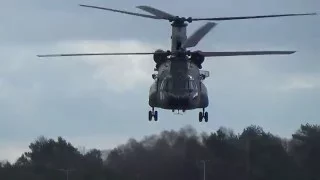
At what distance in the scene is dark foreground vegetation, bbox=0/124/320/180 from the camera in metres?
107

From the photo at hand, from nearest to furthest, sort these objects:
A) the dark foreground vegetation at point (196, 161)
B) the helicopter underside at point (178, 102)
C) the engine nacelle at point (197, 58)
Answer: the helicopter underside at point (178, 102), the engine nacelle at point (197, 58), the dark foreground vegetation at point (196, 161)

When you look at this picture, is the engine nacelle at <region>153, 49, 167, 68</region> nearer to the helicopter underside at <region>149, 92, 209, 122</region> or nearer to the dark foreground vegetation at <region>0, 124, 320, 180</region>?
the helicopter underside at <region>149, 92, 209, 122</region>

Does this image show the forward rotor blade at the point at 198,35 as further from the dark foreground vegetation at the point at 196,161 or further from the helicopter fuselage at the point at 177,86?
the dark foreground vegetation at the point at 196,161

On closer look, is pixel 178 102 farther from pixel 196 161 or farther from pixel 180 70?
pixel 196 161

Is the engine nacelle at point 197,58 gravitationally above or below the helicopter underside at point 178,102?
above

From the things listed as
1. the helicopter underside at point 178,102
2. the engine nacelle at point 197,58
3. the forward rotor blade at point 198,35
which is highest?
the forward rotor blade at point 198,35

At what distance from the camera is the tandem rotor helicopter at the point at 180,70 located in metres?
66.6

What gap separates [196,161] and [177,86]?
41306mm

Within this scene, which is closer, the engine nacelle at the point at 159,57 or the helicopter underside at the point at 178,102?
the helicopter underside at the point at 178,102

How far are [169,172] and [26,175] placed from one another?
17.0 meters

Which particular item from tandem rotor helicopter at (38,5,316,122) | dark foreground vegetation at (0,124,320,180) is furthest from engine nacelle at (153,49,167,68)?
dark foreground vegetation at (0,124,320,180)

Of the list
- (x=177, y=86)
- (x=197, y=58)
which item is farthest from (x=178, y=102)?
(x=197, y=58)

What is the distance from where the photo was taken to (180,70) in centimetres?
6719

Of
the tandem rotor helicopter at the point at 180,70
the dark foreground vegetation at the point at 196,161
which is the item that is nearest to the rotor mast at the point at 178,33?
the tandem rotor helicopter at the point at 180,70
